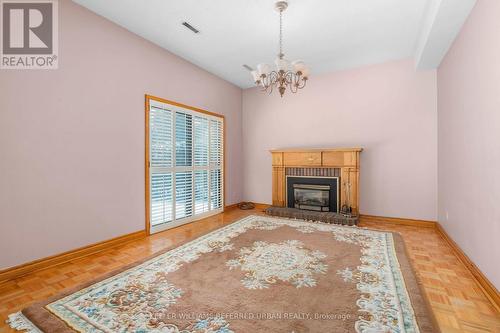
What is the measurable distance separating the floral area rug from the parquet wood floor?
15 centimetres

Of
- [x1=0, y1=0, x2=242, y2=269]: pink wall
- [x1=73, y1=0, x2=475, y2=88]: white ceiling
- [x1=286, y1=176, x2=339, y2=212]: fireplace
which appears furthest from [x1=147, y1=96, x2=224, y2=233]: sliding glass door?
[x1=286, y1=176, x2=339, y2=212]: fireplace

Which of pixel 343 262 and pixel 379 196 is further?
pixel 379 196

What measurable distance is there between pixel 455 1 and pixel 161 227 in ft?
15.0

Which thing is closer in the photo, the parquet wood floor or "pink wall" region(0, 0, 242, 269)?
the parquet wood floor

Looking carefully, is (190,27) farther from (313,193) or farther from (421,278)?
(421,278)

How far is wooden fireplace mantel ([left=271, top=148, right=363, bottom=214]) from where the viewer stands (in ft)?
14.1

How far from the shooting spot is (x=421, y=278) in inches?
86.1

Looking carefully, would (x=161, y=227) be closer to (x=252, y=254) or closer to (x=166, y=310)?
(x=252, y=254)

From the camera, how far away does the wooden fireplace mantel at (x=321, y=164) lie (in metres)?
4.29

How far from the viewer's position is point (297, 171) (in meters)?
4.92

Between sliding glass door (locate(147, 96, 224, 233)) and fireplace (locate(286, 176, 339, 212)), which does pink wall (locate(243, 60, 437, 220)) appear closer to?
fireplace (locate(286, 176, 339, 212))

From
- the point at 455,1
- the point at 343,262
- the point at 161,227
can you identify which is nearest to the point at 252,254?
the point at 343,262

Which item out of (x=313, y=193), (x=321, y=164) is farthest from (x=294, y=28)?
(x=313, y=193)

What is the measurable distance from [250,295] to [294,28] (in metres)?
3.35
